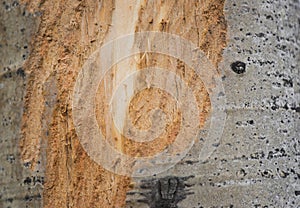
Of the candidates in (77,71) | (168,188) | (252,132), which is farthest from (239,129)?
(77,71)

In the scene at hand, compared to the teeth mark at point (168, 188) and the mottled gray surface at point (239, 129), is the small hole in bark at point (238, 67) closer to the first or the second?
the mottled gray surface at point (239, 129)

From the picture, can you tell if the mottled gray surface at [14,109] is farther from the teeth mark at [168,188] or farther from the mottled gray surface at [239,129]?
the teeth mark at [168,188]

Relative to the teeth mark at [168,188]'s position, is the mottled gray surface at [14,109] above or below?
above

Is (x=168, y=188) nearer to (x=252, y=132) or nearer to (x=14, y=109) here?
(x=252, y=132)

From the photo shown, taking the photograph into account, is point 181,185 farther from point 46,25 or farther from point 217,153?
point 46,25

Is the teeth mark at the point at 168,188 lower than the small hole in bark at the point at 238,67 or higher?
lower

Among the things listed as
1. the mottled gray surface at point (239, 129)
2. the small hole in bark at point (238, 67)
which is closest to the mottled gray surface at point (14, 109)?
the mottled gray surface at point (239, 129)

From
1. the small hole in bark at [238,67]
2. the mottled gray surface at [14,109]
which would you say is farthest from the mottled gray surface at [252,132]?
the mottled gray surface at [14,109]
